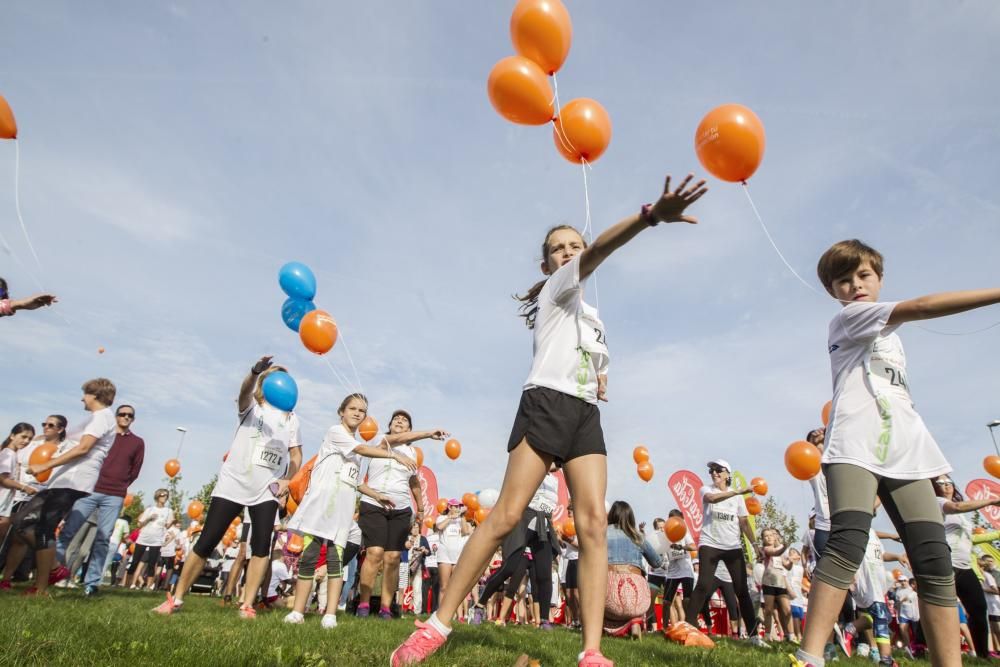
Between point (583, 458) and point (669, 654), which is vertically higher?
point (583, 458)

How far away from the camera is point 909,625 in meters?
14.2

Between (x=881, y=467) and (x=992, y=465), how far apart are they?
10651mm

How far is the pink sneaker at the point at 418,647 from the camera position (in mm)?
2605

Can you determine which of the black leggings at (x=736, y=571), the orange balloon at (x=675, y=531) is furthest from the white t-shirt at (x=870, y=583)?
the orange balloon at (x=675, y=531)

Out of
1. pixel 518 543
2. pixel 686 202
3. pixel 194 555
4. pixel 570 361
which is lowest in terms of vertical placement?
pixel 194 555

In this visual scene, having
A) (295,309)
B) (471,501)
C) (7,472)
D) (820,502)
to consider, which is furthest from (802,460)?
(7,472)

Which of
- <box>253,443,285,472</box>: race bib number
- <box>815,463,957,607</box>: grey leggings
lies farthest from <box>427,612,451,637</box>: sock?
<box>253,443,285,472</box>: race bib number

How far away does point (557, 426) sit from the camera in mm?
2906

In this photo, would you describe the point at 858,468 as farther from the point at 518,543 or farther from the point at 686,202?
the point at 518,543

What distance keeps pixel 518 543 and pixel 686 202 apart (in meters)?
5.88

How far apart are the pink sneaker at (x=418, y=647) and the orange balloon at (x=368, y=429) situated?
15.2ft

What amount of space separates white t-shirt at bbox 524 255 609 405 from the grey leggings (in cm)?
127

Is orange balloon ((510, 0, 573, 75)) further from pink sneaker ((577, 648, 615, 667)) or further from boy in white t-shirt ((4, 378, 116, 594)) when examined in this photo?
boy in white t-shirt ((4, 378, 116, 594))

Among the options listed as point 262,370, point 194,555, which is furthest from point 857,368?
point 194,555
